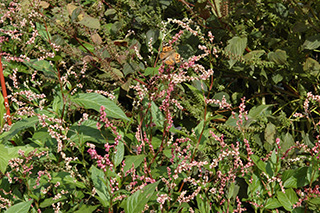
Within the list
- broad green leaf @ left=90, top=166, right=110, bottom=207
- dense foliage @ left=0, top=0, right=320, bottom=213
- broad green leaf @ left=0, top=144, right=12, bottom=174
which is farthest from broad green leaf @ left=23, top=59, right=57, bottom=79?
broad green leaf @ left=90, top=166, right=110, bottom=207

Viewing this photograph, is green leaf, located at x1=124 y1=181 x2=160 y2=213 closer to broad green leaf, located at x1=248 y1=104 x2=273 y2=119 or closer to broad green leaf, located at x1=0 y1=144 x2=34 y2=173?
broad green leaf, located at x1=0 y1=144 x2=34 y2=173

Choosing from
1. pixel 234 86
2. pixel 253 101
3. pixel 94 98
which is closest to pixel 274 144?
pixel 253 101

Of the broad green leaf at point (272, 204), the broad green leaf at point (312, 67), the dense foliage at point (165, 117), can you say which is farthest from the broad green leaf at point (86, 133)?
the broad green leaf at point (312, 67)

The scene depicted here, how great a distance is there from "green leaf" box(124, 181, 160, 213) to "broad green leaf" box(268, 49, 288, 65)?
108 centimetres

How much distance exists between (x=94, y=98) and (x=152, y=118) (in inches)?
12.8

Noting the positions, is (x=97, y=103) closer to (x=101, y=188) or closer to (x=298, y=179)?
(x=101, y=188)

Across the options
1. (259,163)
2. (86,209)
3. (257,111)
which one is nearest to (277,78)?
(257,111)

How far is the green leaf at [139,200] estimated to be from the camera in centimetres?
149

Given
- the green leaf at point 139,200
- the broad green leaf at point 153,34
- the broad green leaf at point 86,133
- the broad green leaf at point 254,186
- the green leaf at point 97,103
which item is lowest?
the broad green leaf at point 254,186

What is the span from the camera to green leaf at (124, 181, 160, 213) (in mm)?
1487

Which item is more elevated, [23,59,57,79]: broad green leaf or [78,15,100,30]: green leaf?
[78,15,100,30]: green leaf

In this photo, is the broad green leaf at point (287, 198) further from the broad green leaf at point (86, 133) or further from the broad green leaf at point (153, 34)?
the broad green leaf at point (153, 34)

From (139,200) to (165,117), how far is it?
1.49ft

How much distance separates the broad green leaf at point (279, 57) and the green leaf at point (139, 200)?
1085mm
